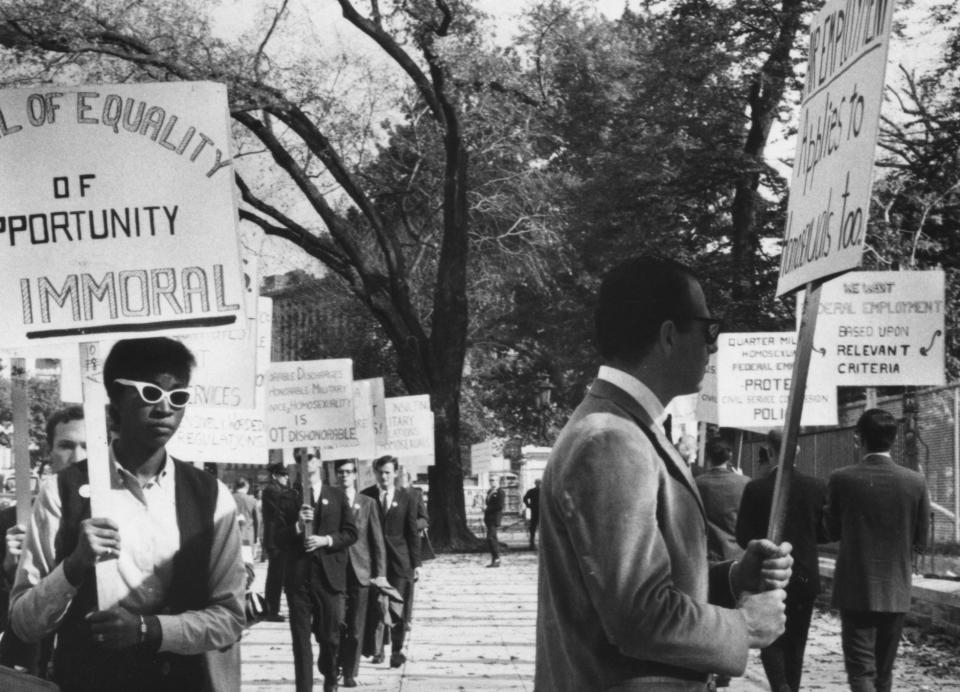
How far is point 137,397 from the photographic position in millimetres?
4480

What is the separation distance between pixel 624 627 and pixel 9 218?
2.70 m

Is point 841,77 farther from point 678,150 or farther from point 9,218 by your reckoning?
point 678,150

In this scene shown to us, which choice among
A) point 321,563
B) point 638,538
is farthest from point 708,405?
point 638,538

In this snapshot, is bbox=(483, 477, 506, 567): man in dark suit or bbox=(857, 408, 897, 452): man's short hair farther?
bbox=(483, 477, 506, 567): man in dark suit

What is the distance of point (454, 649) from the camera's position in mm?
15789

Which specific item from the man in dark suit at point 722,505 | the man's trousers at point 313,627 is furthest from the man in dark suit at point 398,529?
the man in dark suit at point 722,505

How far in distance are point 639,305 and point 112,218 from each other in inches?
83.9

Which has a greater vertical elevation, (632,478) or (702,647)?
(632,478)

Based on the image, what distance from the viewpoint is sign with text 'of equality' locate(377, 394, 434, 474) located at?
2916 cm

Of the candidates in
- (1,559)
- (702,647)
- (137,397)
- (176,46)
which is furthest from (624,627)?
(176,46)

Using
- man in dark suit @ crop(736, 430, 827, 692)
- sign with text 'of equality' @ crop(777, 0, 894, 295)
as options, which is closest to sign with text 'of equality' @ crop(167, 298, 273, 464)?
man in dark suit @ crop(736, 430, 827, 692)

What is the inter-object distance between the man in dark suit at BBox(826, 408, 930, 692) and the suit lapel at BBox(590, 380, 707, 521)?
17.9 ft

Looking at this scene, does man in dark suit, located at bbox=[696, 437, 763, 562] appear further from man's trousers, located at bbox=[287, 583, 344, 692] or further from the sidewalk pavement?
man's trousers, located at bbox=[287, 583, 344, 692]

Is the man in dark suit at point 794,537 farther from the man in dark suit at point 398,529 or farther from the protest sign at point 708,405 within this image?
the protest sign at point 708,405
